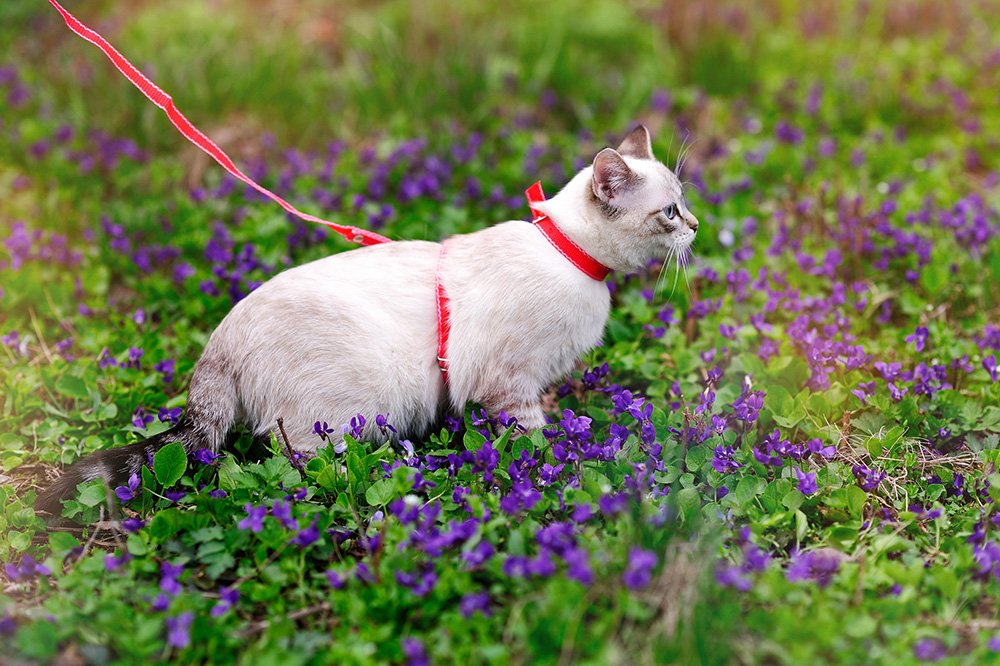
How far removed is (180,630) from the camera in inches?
89.8

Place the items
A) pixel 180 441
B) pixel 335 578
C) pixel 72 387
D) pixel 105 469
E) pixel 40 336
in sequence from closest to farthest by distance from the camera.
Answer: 1. pixel 335 578
2. pixel 105 469
3. pixel 180 441
4. pixel 72 387
5. pixel 40 336

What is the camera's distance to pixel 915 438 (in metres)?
3.34

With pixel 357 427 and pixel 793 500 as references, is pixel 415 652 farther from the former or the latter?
pixel 793 500

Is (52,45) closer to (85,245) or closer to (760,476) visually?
(85,245)

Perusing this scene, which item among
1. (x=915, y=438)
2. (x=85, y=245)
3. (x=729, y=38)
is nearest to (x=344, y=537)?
(x=915, y=438)

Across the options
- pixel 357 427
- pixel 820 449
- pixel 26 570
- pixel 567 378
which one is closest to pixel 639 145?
pixel 567 378

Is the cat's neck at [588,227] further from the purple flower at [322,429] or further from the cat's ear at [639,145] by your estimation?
the purple flower at [322,429]

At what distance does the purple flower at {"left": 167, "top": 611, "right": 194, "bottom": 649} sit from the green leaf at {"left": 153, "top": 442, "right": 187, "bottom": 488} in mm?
645

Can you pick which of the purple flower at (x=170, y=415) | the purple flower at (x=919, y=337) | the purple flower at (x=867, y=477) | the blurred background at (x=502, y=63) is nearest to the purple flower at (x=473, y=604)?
the purple flower at (x=867, y=477)

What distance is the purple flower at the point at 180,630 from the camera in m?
2.26

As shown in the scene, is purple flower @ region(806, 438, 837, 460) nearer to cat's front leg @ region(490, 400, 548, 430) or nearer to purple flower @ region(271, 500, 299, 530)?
cat's front leg @ region(490, 400, 548, 430)

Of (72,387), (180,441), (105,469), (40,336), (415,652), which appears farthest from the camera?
(40,336)

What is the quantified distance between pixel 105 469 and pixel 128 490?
14 cm

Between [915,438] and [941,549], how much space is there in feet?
2.11
